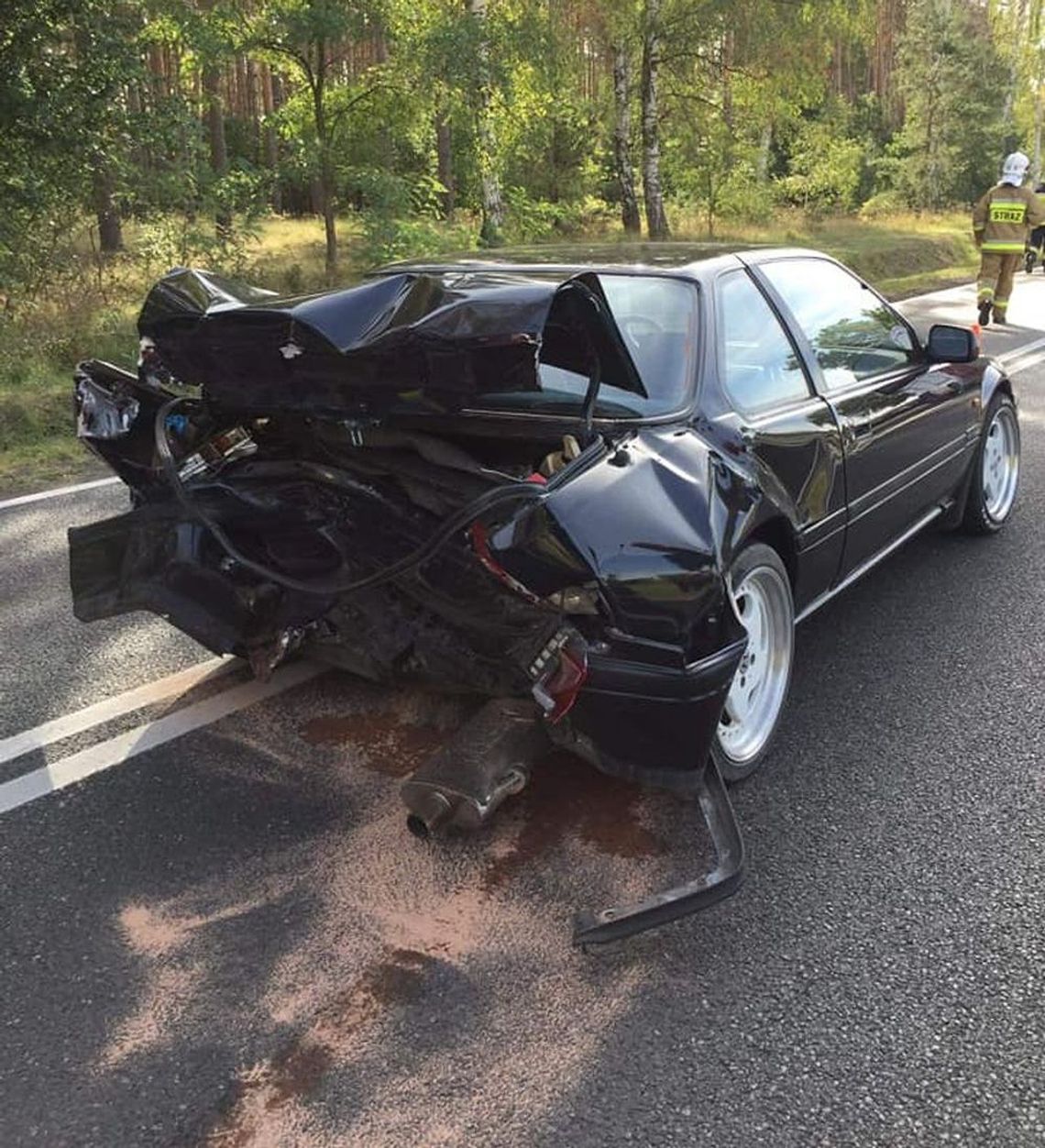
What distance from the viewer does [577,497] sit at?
2.55m

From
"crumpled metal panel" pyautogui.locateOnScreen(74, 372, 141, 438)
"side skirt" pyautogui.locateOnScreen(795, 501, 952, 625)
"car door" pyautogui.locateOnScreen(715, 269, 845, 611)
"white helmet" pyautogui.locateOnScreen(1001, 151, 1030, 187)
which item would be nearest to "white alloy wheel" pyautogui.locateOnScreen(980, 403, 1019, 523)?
"side skirt" pyautogui.locateOnScreen(795, 501, 952, 625)

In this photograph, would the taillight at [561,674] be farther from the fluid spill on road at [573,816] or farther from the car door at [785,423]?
the car door at [785,423]

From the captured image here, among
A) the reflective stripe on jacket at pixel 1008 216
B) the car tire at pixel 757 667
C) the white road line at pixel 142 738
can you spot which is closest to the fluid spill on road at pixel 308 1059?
the car tire at pixel 757 667

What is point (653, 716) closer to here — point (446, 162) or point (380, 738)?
point (380, 738)

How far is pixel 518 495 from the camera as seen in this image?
8.54 ft

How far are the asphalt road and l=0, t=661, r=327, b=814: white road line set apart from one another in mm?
54

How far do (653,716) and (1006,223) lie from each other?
12.0 metres

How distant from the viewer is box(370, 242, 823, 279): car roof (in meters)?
3.61

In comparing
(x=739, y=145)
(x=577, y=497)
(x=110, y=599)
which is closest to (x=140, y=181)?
(x=110, y=599)

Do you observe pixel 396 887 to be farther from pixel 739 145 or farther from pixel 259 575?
Result: pixel 739 145

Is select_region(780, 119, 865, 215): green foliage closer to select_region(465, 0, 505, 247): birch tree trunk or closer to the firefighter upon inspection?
select_region(465, 0, 505, 247): birch tree trunk

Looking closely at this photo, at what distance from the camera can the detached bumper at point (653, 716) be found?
2.62 meters

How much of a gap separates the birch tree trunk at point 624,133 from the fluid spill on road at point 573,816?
Answer: 2053 cm

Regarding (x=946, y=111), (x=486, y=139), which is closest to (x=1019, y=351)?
(x=486, y=139)
